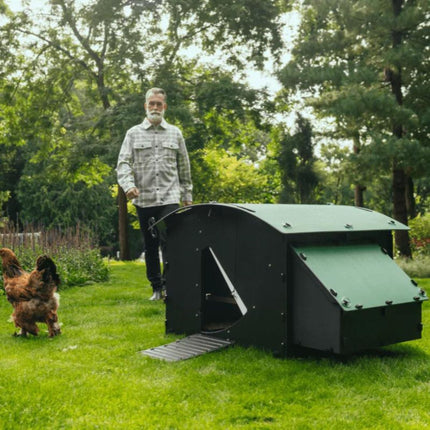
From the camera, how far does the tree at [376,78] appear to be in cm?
1244

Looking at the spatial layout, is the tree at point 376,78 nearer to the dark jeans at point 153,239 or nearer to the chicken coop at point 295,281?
the dark jeans at point 153,239

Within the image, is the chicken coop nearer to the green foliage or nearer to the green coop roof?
the green coop roof

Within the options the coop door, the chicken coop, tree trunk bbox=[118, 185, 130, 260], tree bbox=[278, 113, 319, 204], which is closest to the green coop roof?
the chicken coop

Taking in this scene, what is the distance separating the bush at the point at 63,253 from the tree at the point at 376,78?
5743 millimetres

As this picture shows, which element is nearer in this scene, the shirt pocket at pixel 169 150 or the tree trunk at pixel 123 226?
the shirt pocket at pixel 169 150

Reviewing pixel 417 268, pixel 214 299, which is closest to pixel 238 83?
pixel 417 268

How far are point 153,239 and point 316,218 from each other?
9.68 feet

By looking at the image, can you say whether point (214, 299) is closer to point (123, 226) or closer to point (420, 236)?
point (420, 236)

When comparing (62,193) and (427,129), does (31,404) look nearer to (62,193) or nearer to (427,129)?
(427,129)

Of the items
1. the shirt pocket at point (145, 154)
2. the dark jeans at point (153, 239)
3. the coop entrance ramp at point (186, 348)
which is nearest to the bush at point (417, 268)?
the dark jeans at point (153, 239)

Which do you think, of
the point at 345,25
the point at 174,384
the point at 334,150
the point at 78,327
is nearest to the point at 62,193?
the point at 334,150

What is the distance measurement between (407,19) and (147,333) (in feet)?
32.5

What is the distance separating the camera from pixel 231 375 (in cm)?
414

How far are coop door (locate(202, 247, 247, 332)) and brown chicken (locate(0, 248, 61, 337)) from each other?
4.28ft
